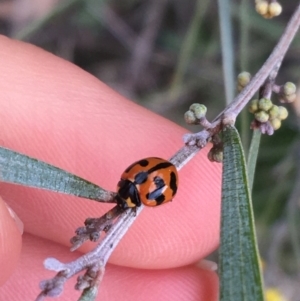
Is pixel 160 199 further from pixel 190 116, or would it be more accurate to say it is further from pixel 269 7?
pixel 269 7

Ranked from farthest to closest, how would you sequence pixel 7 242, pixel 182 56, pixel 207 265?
pixel 182 56 < pixel 207 265 < pixel 7 242

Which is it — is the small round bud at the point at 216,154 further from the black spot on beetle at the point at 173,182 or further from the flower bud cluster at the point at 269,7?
the flower bud cluster at the point at 269,7

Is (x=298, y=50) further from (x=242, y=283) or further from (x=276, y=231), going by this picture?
(x=242, y=283)

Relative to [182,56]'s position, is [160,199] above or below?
below

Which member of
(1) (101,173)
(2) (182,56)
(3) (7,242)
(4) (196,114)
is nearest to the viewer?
(4) (196,114)

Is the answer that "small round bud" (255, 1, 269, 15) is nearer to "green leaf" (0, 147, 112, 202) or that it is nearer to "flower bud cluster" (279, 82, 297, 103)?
"flower bud cluster" (279, 82, 297, 103)

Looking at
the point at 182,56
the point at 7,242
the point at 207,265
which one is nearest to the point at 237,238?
the point at 7,242

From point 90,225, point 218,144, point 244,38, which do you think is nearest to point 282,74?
point 244,38
